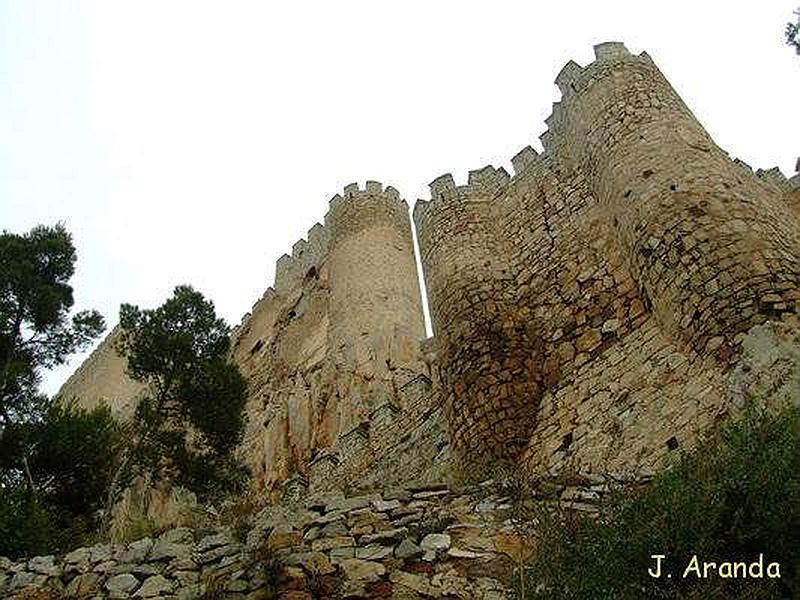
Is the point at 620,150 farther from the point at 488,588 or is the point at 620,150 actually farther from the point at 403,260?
the point at 403,260

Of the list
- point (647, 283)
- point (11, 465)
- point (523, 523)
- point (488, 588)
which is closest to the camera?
point (488, 588)

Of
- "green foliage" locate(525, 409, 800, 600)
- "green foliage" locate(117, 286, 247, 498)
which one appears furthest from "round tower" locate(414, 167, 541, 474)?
"green foliage" locate(117, 286, 247, 498)

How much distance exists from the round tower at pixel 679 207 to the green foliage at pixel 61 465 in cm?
840

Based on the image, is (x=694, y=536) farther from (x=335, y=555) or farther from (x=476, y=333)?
(x=476, y=333)

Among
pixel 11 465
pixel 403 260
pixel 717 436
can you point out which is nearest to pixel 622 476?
pixel 717 436

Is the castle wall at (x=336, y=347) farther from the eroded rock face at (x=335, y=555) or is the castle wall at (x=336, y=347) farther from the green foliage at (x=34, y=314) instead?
the eroded rock face at (x=335, y=555)

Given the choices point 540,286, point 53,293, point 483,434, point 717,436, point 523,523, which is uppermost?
point 53,293

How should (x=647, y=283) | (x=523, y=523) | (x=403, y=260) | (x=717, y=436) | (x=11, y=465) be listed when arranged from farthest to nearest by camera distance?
(x=403, y=260) < (x=11, y=465) < (x=647, y=283) < (x=717, y=436) < (x=523, y=523)

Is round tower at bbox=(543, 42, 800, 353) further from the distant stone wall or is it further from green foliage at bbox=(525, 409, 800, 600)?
the distant stone wall

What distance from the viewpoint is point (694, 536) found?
5547 millimetres

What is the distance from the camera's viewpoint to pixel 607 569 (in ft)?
18.2

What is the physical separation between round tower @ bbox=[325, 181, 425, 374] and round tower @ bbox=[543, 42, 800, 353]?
7814 mm

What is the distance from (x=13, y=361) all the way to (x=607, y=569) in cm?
1257

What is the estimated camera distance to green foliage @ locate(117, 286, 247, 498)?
51.5 feet
